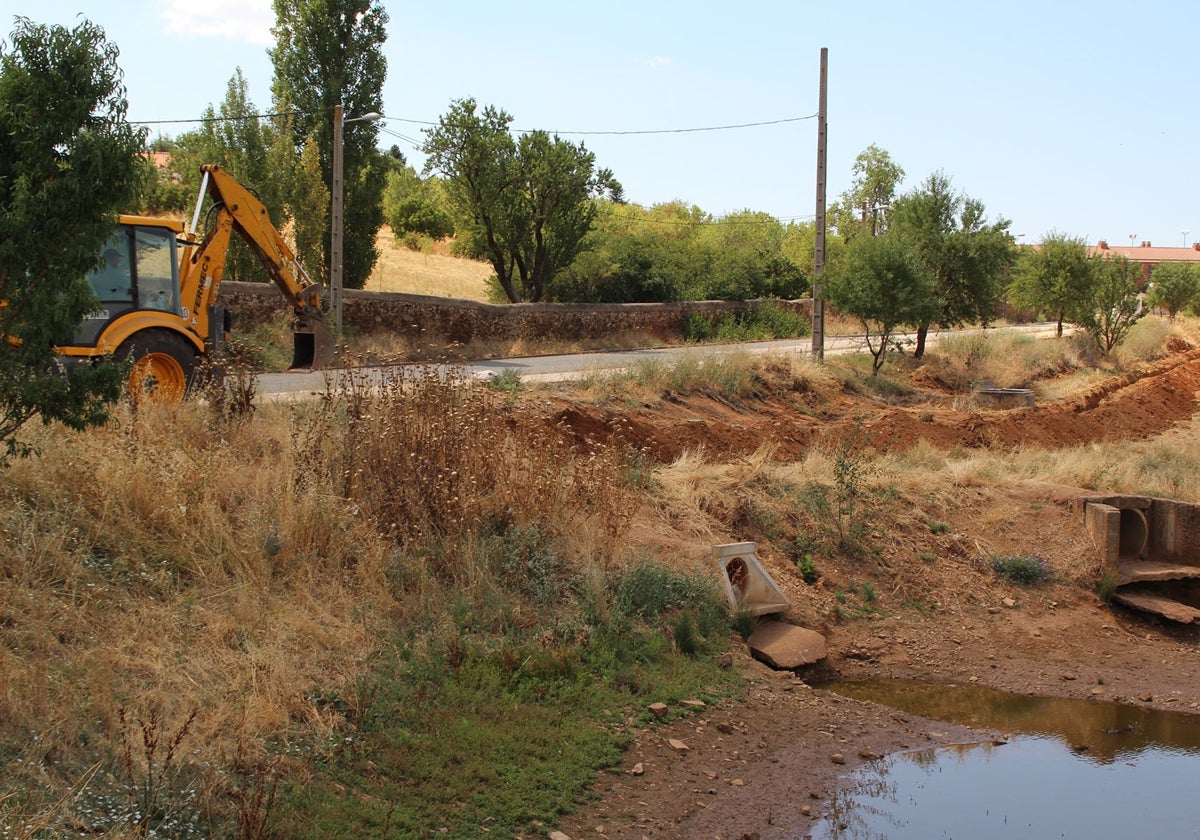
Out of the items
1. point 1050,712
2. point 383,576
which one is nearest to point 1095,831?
point 1050,712

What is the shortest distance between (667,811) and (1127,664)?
21.3ft

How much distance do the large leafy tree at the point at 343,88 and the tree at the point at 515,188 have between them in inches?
96.0

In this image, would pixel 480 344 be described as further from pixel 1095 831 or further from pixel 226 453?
pixel 1095 831

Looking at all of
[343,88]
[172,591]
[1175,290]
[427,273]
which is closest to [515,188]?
[343,88]

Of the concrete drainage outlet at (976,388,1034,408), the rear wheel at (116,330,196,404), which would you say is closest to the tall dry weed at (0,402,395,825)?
the rear wheel at (116,330,196,404)

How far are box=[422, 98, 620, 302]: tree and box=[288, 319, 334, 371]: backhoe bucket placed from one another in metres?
14.9

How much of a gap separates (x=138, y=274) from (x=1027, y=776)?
9.59 meters

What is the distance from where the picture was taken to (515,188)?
3098 centimetres

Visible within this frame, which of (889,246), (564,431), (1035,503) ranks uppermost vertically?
(889,246)

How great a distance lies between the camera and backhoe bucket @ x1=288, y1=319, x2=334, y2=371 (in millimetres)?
16141

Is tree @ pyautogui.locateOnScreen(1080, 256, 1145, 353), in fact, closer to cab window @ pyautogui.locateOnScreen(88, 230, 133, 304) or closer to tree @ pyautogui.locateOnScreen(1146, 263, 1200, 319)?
tree @ pyautogui.locateOnScreen(1146, 263, 1200, 319)

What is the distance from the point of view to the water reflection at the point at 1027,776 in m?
7.04

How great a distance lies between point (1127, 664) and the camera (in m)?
10.7

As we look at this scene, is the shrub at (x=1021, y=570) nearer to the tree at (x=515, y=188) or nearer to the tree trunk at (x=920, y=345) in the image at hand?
the tree trunk at (x=920, y=345)
